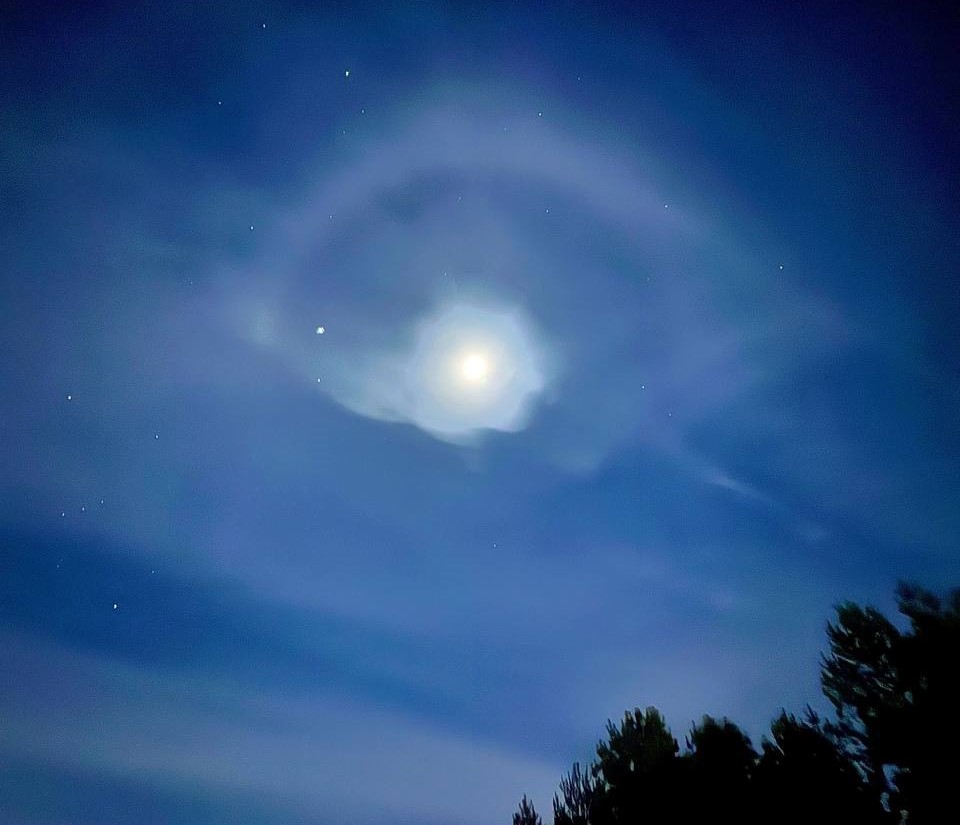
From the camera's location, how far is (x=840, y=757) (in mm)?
15992

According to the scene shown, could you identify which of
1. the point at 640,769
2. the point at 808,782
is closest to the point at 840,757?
the point at 808,782

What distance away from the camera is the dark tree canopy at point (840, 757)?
1502 centimetres

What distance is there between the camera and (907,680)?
55.9 feet

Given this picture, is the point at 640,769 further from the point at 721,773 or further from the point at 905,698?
the point at 905,698

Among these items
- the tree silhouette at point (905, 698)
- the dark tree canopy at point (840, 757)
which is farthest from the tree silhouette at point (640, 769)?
the tree silhouette at point (905, 698)

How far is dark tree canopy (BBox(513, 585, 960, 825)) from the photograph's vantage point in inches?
591

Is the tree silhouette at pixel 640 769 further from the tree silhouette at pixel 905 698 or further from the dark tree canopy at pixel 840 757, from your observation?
the tree silhouette at pixel 905 698

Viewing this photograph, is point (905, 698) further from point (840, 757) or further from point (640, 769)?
point (640, 769)

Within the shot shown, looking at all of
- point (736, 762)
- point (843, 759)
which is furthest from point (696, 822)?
point (843, 759)

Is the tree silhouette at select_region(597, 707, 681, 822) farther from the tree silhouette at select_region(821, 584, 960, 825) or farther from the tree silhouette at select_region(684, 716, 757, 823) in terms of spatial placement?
the tree silhouette at select_region(821, 584, 960, 825)

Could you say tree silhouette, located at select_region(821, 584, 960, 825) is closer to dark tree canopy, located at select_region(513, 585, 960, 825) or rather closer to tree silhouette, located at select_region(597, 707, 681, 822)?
dark tree canopy, located at select_region(513, 585, 960, 825)

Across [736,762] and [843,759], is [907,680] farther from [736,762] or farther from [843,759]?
[736,762]

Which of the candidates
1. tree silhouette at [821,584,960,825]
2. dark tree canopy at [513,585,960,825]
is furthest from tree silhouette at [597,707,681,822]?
tree silhouette at [821,584,960,825]

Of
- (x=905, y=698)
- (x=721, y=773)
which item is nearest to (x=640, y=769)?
(x=721, y=773)
